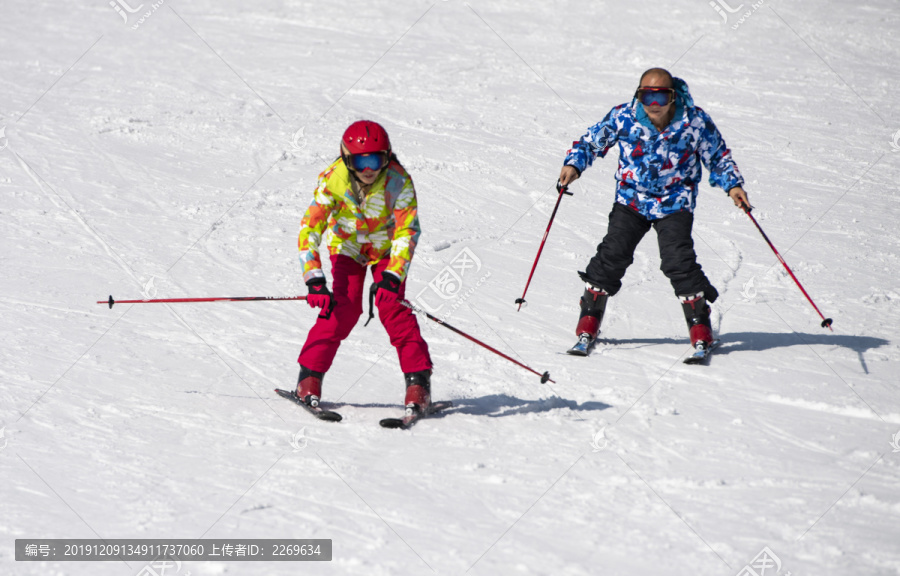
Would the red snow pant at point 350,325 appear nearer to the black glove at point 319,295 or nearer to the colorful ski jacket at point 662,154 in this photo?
the black glove at point 319,295

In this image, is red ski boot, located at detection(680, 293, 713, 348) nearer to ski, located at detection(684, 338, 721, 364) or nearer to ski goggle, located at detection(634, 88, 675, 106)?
ski, located at detection(684, 338, 721, 364)

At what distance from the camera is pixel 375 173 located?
4.53 metres

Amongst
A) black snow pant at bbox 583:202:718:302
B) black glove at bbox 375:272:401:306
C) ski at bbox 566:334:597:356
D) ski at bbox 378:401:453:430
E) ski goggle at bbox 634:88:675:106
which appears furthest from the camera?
ski at bbox 566:334:597:356

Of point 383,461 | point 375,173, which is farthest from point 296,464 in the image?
point 375,173

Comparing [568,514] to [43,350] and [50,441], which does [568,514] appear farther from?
[43,350]

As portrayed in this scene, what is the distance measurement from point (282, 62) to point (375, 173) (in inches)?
440

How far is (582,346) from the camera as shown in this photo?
242 inches

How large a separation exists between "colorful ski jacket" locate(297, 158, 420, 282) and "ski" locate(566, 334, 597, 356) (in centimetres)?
193

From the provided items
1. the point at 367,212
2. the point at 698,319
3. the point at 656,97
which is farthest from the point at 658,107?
the point at 367,212

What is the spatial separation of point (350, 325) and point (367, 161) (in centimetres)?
98

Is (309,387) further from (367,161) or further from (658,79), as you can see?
(658,79)

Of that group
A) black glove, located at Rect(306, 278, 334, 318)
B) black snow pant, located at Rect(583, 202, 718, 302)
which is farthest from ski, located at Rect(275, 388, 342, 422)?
black snow pant, located at Rect(583, 202, 718, 302)

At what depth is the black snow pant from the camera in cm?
586

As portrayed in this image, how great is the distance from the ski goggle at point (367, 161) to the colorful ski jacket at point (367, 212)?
110 millimetres
